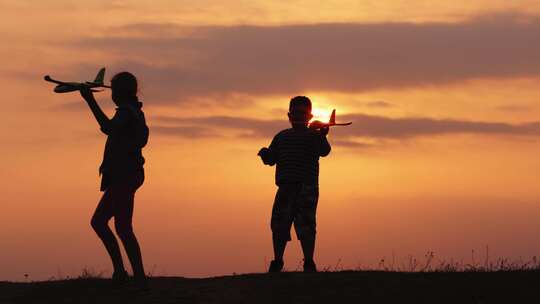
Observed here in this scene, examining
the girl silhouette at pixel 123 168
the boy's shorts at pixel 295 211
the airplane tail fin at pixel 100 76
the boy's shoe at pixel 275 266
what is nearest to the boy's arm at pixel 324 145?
the boy's shorts at pixel 295 211

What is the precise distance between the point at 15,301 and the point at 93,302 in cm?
131

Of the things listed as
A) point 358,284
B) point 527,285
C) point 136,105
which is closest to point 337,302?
point 358,284

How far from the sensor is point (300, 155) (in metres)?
16.6

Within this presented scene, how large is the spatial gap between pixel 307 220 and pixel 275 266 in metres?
0.81

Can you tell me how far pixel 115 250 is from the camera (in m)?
14.3

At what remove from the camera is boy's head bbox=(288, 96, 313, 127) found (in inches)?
664

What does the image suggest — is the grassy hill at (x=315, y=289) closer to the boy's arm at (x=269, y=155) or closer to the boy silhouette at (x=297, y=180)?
the boy silhouette at (x=297, y=180)

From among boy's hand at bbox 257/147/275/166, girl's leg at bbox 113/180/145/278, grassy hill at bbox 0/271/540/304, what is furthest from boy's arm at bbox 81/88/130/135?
boy's hand at bbox 257/147/275/166

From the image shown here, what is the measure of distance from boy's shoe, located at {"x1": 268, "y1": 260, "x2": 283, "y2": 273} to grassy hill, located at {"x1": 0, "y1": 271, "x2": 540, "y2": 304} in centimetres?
97

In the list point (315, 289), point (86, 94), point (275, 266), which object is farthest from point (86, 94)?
point (275, 266)

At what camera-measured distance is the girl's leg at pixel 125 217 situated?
14.0 meters

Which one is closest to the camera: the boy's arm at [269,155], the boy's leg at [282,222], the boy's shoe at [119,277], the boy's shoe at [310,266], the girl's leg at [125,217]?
the girl's leg at [125,217]

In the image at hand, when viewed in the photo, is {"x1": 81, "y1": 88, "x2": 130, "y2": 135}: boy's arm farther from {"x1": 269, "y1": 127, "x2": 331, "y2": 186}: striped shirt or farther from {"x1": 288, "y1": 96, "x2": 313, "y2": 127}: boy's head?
{"x1": 288, "y1": 96, "x2": 313, "y2": 127}: boy's head

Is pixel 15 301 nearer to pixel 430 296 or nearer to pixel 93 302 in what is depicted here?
pixel 93 302
